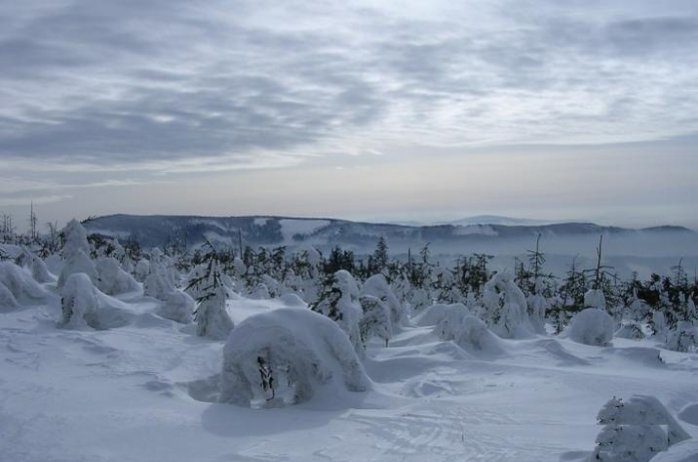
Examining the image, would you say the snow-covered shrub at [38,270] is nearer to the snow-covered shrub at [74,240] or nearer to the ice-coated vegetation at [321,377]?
the ice-coated vegetation at [321,377]

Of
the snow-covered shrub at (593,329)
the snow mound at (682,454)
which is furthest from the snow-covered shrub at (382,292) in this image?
the snow mound at (682,454)

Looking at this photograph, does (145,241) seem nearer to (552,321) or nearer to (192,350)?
(552,321)

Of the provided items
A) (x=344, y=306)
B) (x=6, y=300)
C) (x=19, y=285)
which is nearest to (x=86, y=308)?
(x=6, y=300)

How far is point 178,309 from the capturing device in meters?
18.7

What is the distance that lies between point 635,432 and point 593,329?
42.6 ft

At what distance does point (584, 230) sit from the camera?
197 meters

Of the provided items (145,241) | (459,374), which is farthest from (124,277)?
(145,241)

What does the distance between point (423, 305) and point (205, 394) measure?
24347mm

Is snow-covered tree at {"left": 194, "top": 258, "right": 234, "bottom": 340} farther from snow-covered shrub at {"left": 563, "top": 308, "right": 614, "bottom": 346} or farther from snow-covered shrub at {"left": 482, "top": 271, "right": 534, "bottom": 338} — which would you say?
snow-covered shrub at {"left": 563, "top": 308, "right": 614, "bottom": 346}

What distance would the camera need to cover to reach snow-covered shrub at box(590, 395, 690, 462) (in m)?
6.03

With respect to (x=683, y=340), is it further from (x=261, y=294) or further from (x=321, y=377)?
(x=261, y=294)

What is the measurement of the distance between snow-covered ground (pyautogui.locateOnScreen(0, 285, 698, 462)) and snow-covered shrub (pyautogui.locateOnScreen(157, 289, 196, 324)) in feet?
6.53

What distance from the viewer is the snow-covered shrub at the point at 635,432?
19.8 ft

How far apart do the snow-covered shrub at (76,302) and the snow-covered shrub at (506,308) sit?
11755mm
